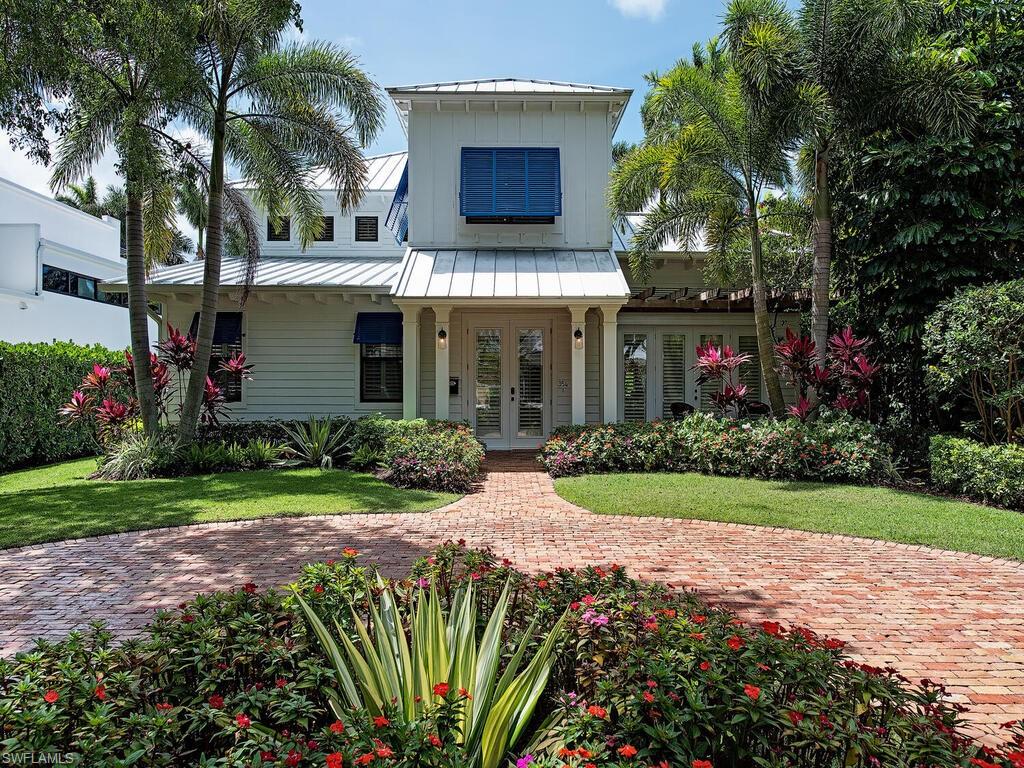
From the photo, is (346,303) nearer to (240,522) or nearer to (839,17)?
(240,522)

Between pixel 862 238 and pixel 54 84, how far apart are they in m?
14.4

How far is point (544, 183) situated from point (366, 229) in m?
6.00

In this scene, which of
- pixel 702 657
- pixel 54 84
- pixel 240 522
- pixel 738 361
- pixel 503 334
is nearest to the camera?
pixel 702 657

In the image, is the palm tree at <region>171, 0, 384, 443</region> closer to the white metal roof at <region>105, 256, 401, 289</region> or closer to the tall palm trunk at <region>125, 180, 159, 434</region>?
the tall palm trunk at <region>125, 180, 159, 434</region>

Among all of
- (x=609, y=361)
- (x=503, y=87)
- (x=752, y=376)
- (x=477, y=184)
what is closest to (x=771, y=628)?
(x=609, y=361)

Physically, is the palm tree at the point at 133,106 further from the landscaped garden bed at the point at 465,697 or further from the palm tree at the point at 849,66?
the palm tree at the point at 849,66

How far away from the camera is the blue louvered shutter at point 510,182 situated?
13812 mm

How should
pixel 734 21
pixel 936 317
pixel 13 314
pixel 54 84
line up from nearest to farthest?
pixel 54 84 < pixel 936 317 < pixel 734 21 < pixel 13 314

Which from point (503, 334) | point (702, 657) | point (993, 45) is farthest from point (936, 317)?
point (702, 657)

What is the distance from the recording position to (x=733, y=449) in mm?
10398

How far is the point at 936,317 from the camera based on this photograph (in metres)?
9.98

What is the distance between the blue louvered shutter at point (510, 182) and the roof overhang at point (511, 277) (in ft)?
3.21

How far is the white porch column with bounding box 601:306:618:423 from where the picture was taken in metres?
12.1

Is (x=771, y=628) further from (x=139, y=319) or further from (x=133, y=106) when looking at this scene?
(x=139, y=319)
